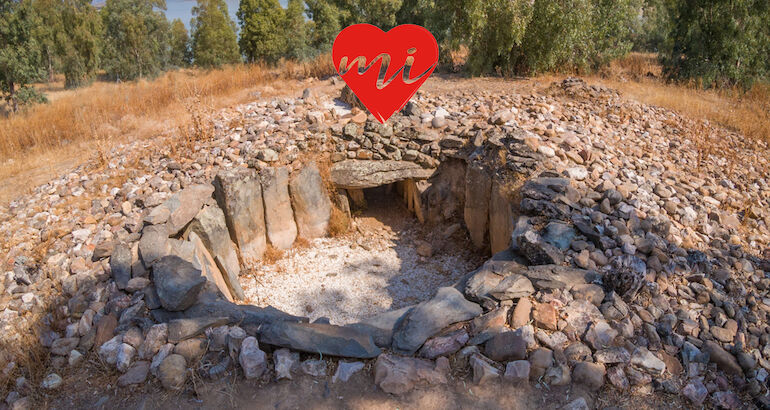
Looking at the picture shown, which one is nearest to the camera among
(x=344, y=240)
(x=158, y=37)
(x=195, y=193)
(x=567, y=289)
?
(x=567, y=289)

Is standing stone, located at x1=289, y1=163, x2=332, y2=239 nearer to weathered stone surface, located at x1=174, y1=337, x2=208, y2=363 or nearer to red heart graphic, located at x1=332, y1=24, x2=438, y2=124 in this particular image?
red heart graphic, located at x1=332, y1=24, x2=438, y2=124

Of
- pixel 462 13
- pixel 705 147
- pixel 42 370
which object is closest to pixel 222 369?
pixel 42 370

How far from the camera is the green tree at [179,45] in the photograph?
18.8 meters

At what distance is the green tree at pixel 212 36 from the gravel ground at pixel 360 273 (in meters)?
11.9

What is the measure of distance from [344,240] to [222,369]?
3505 mm

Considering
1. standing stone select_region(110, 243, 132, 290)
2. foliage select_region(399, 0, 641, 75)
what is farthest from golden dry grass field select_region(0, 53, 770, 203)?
standing stone select_region(110, 243, 132, 290)

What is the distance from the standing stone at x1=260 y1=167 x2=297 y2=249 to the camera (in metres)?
5.57

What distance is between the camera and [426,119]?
6.28 meters

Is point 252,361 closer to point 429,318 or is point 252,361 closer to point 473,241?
point 429,318

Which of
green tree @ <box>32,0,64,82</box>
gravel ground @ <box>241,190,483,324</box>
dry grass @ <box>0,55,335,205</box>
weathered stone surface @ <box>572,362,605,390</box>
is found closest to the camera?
weathered stone surface @ <box>572,362,605,390</box>

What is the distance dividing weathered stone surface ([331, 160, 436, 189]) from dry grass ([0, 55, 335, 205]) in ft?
7.80

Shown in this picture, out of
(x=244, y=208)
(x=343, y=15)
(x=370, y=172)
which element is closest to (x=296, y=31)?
(x=343, y=15)

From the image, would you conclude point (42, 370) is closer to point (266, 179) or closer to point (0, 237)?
point (0, 237)

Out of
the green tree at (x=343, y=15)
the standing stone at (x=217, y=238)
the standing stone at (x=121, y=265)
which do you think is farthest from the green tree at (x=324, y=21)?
the standing stone at (x=121, y=265)
